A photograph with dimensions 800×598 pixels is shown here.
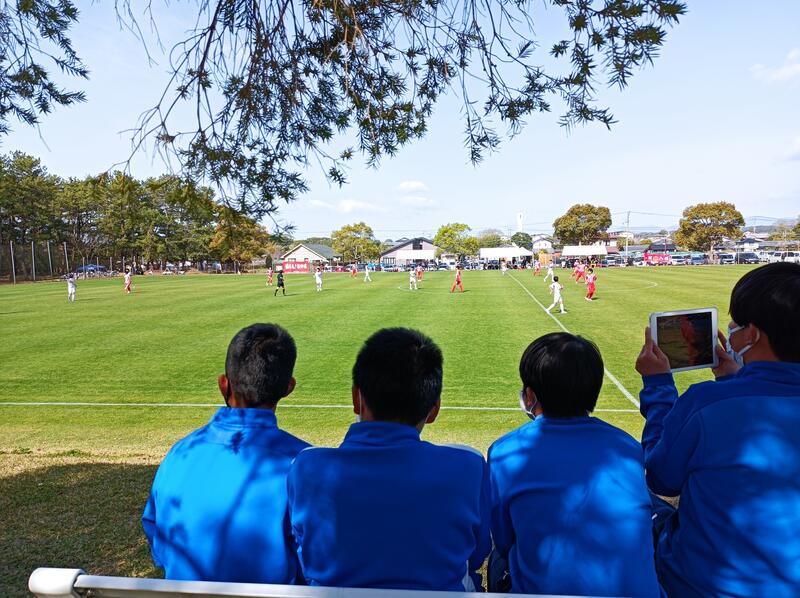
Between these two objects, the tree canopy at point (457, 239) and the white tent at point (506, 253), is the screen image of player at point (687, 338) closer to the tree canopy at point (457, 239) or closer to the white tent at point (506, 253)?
the white tent at point (506, 253)

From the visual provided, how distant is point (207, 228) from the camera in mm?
3770

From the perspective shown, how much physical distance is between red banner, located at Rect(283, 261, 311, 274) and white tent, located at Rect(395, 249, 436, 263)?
33709mm

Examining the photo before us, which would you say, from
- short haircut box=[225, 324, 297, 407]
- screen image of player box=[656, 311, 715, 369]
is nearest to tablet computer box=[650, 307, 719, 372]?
screen image of player box=[656, 311, 715, 369]

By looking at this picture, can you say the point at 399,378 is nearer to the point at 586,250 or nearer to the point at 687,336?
the point at 687,336

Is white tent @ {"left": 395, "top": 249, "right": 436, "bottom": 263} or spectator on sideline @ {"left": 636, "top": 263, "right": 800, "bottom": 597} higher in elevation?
white tent @ {"left": 395, "top": 249, "right": 436, "bottom": 263}

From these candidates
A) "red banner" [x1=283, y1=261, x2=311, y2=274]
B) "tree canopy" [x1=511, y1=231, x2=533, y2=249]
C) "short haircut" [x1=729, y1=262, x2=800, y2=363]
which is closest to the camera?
"short haircut" [x1=729, y1=262, x2=800, y2=363]

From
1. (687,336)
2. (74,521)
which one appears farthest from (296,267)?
(687,336)

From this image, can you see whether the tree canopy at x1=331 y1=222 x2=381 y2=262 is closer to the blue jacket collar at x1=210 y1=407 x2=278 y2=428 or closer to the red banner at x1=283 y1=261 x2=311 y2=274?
the red banner at x1=283 y1=261 x2=311 y2=274

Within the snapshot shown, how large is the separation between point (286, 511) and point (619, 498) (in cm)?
112

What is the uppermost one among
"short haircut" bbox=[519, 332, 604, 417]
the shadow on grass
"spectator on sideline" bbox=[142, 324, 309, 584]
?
"short haircut" bbox=[519, 332, 604, 417]

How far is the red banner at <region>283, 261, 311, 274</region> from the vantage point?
70188mm

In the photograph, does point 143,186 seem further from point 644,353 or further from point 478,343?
point 478,343

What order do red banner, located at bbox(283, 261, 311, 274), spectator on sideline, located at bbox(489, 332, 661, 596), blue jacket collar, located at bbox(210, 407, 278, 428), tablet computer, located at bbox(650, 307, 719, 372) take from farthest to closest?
red banner, located at bbox(283, 261, 311, 274) < tablet computer, located at bbox(650, 307, 719, 372) < blue jacket collar, located at bbox(210, 407, 278, 428) < spectator on sideline, located at bbox(489, 332, 661, 596)

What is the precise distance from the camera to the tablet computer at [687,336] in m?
2.43
